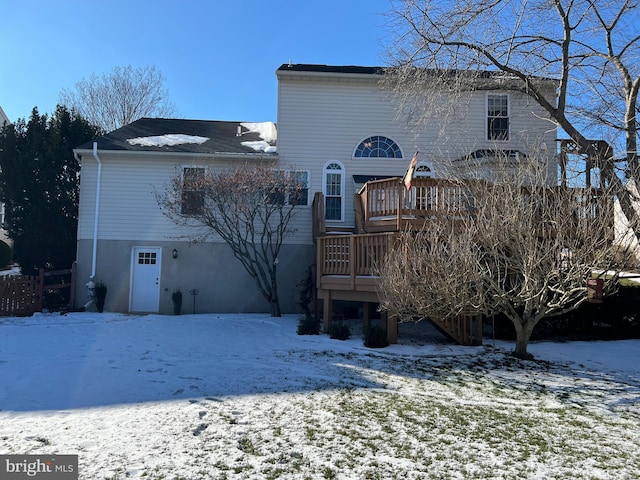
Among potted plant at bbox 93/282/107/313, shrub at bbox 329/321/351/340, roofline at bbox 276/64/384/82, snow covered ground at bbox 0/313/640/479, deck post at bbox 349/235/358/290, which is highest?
roofline at bbox 276/64/384/82

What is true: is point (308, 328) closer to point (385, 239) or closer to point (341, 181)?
point (385, 239)

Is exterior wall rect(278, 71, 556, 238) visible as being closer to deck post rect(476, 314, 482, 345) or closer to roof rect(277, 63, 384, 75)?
roof rect(277, 63, 384, 75)

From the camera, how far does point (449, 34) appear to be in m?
9.18

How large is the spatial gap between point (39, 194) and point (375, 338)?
1124 centimetres

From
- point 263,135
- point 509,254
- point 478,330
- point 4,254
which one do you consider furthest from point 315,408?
point 4,254

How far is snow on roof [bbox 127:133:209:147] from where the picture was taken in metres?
13.1

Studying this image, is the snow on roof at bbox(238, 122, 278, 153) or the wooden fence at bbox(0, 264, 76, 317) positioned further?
the snow on roof at bbox(238, 122, 278, 153)

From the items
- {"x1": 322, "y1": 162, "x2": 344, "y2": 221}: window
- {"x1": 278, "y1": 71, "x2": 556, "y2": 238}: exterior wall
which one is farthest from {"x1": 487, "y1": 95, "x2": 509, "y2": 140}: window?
{"x1": 322, "y1": 162, "x2": 344, "y2": 221}: window

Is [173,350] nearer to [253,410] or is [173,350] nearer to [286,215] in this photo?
[253,410]

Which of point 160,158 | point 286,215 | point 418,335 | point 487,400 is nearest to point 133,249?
point 160,158

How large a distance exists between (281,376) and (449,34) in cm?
781

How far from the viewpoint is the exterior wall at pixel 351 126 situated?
1309 centimetres

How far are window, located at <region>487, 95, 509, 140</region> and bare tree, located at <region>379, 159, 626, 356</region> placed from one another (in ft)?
21.7

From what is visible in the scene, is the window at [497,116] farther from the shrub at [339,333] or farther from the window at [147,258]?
the window at [147,258]
